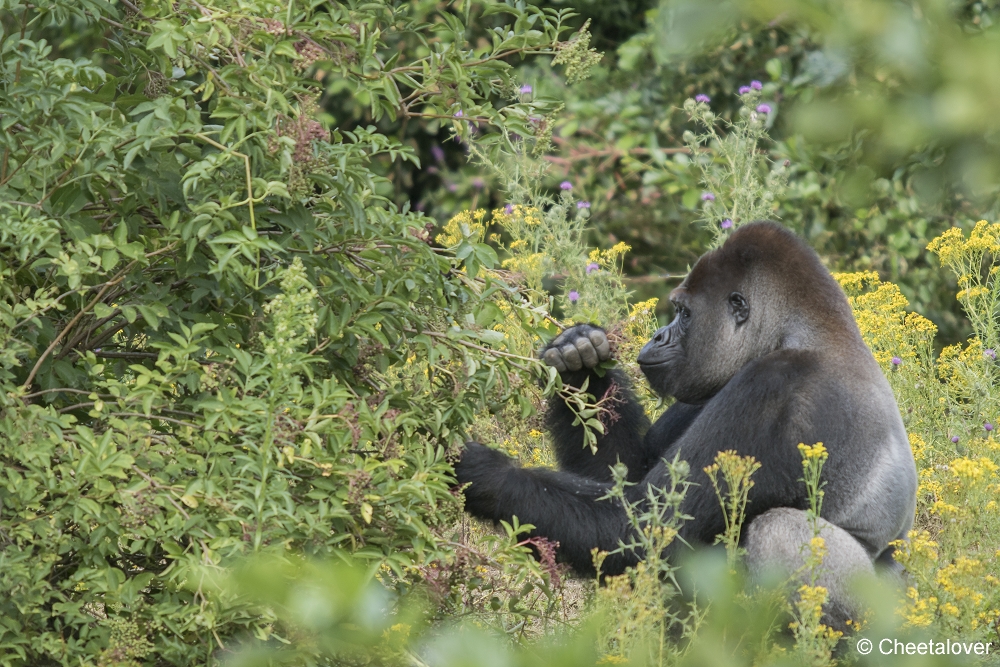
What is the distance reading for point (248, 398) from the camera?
239 cm

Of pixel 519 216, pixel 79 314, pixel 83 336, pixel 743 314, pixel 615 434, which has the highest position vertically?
pixel 79 314

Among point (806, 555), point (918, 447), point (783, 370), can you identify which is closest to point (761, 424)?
point (783, 370)

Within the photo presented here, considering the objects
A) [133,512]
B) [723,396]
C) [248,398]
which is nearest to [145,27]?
[248,398]

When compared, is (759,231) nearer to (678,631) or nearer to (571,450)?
(571,450)

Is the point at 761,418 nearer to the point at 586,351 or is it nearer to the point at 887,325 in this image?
the point at 586,351

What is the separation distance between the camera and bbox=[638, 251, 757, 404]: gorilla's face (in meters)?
3.66

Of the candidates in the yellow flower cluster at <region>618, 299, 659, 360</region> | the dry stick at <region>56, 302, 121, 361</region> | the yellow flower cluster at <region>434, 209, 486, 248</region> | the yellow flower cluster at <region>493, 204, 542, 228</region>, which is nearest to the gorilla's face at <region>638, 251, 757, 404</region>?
the yellow flower cluster at <region>618, 299, 659, 360</region>

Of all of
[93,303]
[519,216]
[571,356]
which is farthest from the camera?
[519,216]

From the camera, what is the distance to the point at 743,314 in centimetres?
364

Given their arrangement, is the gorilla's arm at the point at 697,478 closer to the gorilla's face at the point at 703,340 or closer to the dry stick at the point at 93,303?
the gorilla's face at the point at 703,340

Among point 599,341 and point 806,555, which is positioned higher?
point 599,341

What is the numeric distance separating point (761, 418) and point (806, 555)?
0.41 meters

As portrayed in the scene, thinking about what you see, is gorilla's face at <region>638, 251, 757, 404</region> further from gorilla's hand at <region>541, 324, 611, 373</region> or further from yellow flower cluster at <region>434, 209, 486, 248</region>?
yellow flower cluster at <region>434, 209, 486, 248</region>

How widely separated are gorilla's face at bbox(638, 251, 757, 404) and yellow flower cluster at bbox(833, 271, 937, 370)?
2.83 ft
